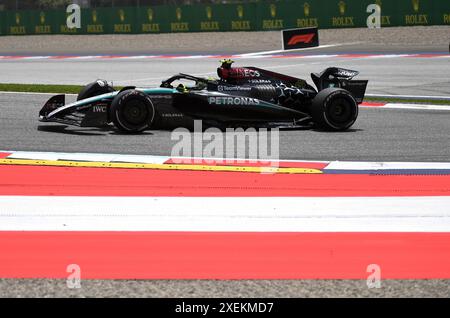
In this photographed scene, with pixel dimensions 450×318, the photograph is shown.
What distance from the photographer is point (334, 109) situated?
10875 millimetres

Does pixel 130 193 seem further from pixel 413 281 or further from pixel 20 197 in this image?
pixel 413 281

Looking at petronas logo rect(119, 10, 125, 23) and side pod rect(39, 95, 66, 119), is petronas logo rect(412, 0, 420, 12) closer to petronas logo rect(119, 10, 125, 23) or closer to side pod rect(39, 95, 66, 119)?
petronas logo rect(119, 10, 125, 23)

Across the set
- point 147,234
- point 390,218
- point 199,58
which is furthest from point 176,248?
point 199,58

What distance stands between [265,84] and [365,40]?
19733 mm

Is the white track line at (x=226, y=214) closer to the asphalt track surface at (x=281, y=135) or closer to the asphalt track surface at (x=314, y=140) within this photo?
the asphalt track surface at (x=281, y=135)

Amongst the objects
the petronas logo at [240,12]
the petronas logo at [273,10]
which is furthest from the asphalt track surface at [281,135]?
the petronas logo at [240,12]

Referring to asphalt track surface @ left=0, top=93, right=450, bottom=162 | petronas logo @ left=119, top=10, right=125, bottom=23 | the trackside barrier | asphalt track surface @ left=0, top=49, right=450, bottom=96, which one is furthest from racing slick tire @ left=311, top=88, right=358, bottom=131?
petronas logo @ left=119, top=10, right=125, bottom=23

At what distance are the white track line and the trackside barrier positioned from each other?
2402 cm

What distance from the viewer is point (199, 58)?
25.7 meters

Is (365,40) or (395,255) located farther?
(365,40)

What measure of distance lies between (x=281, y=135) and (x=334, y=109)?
2.84ft

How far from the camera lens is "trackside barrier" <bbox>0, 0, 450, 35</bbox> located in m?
29.9

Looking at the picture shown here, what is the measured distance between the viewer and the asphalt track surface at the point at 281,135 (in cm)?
446

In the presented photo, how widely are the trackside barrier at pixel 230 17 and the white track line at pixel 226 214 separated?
24.0m
